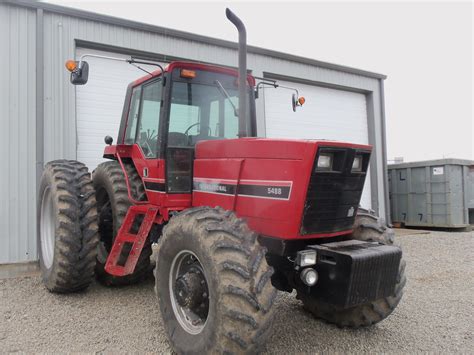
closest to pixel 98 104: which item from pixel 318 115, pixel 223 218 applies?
pixel 223 218

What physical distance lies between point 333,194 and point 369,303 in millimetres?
1138

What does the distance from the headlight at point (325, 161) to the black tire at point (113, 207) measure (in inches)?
88.8

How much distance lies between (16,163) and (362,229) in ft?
18.3

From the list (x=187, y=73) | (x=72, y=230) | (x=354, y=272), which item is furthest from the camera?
(x=72, y=230)

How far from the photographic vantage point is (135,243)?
165 inches

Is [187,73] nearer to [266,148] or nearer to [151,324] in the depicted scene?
[266,148]

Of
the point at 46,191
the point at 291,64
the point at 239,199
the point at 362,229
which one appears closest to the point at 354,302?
the point at 362,229

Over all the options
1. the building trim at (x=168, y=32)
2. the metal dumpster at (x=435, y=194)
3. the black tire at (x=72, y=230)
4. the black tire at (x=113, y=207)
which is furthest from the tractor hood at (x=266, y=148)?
the metal dumpster at (x=435, y=194)

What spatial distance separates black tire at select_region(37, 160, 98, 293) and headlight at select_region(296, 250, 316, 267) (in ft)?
8.54

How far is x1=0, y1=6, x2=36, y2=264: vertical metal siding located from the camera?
6.55 meters

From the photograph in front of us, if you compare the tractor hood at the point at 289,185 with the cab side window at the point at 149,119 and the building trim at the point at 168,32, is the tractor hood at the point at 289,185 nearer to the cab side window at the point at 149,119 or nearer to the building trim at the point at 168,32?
the cab side window at the point at 149,119

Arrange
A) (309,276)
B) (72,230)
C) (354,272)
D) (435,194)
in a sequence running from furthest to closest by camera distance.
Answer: (435,194) → (72,230) → (309,276) → (354,272)

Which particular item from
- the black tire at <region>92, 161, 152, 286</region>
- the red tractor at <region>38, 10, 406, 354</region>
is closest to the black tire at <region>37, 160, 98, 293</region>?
the red tractor at <region>38, 10, 406, 354</region>

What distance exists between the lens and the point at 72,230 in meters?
4.54
